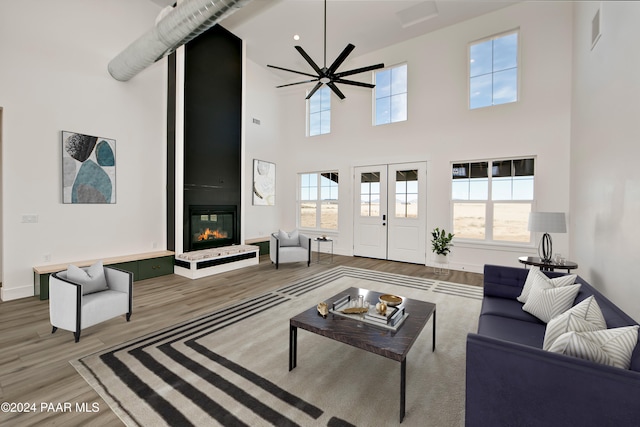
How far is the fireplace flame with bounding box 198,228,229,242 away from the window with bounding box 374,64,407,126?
4555 millimetres

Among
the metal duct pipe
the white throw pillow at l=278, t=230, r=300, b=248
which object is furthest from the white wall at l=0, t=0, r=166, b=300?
the white throw pillow at l=278, t=230, r=300, b=248

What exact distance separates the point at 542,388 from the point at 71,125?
6195 millimetres

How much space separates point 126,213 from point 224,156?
2.14m

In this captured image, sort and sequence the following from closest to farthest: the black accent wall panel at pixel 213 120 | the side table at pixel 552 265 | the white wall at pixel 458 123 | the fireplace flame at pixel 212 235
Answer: the side table at pixel 552 265 < the white wall at pixel 458 123 < the black accent wall panel at pixel 213 120 < the fireplace flame at pixel 212 235

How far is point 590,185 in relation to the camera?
3479 mm

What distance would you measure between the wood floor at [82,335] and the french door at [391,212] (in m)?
1.06

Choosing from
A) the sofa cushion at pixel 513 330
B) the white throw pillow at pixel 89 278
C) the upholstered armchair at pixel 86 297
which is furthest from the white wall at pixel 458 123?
the white throw pillow at pixel 89 278

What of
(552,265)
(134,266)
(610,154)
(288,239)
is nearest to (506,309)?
(552,265)

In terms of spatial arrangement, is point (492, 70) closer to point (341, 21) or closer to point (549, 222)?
point (341, 21)

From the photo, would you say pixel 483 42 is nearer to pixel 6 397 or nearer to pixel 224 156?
pixel 224 156

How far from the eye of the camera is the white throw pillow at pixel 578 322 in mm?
1575

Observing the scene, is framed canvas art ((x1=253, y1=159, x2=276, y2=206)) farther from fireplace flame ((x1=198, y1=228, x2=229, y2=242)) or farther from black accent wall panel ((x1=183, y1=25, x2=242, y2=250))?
fireplace flame ((x1=198, y1=228, x2=229, y2=242))

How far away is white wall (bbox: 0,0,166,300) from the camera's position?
3.86 m

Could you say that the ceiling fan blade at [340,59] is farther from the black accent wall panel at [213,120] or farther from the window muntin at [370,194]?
the window muntin at [370,194]
